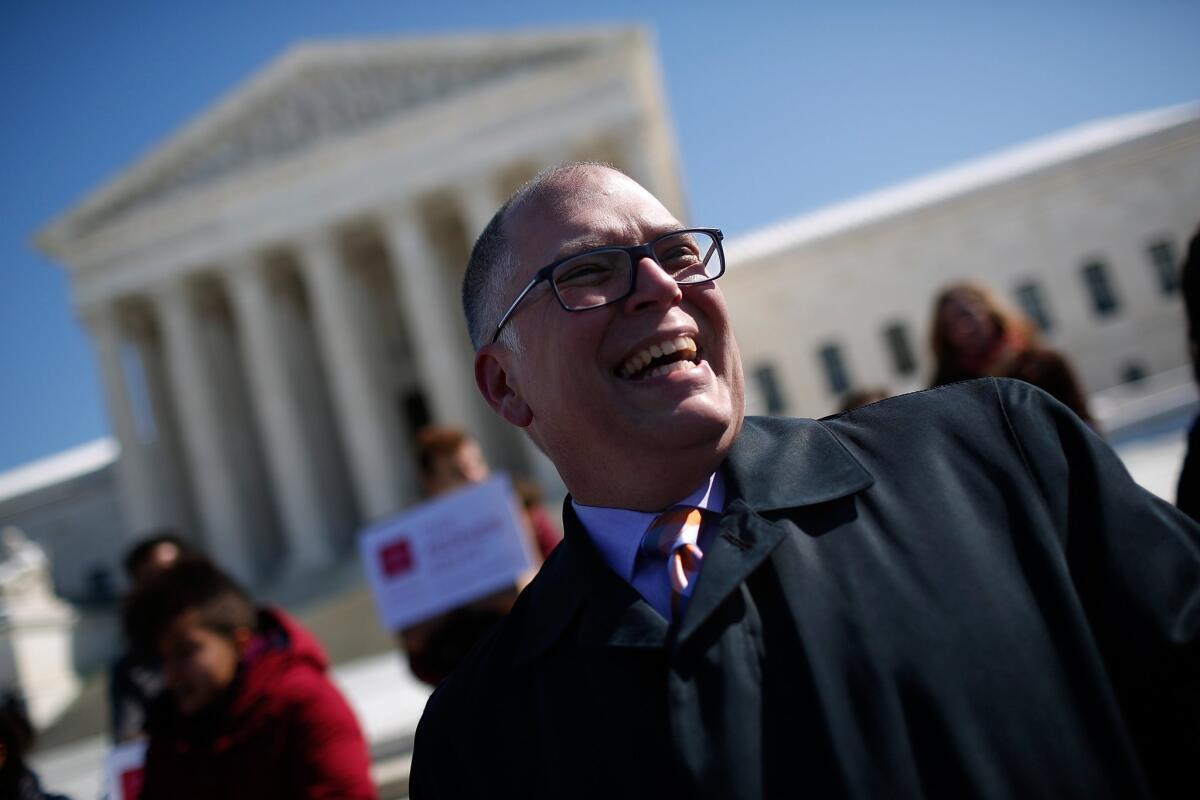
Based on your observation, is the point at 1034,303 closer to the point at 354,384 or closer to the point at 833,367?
the point at 833,367

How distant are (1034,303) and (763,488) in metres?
40.9

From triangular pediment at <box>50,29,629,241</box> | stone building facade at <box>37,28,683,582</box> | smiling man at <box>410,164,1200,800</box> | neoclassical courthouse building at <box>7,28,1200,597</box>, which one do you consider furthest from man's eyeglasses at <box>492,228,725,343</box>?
triangular pediment at <box>50,29,629,241</box>

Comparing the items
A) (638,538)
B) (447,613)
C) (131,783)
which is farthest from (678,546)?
(447,613)

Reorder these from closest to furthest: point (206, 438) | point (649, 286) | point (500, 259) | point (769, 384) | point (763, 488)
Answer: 1. point (763, 488)
2. point (649, 286)
3. point (500, 259)
4. point (206, 438)
5. point (769, 384)

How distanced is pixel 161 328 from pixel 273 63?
1244 centimetres

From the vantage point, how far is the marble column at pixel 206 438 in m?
31.5

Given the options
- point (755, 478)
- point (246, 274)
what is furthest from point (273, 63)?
point (755, 478)

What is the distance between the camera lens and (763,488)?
1846 millimetres

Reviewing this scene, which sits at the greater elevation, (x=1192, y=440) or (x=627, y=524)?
(x=627, y=524)

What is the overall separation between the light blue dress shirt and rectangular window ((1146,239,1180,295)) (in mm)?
42038

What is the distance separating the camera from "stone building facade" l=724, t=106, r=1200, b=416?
119 feet

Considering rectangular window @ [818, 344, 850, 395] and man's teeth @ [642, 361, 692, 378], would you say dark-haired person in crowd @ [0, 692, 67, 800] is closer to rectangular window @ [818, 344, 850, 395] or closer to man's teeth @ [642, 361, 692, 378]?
man's teeth @ [642, 361, 692, 378]

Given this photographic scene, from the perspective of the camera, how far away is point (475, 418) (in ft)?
98.7

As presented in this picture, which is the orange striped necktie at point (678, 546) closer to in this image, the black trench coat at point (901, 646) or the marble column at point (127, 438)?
the black trench coat at point (901, 646)
